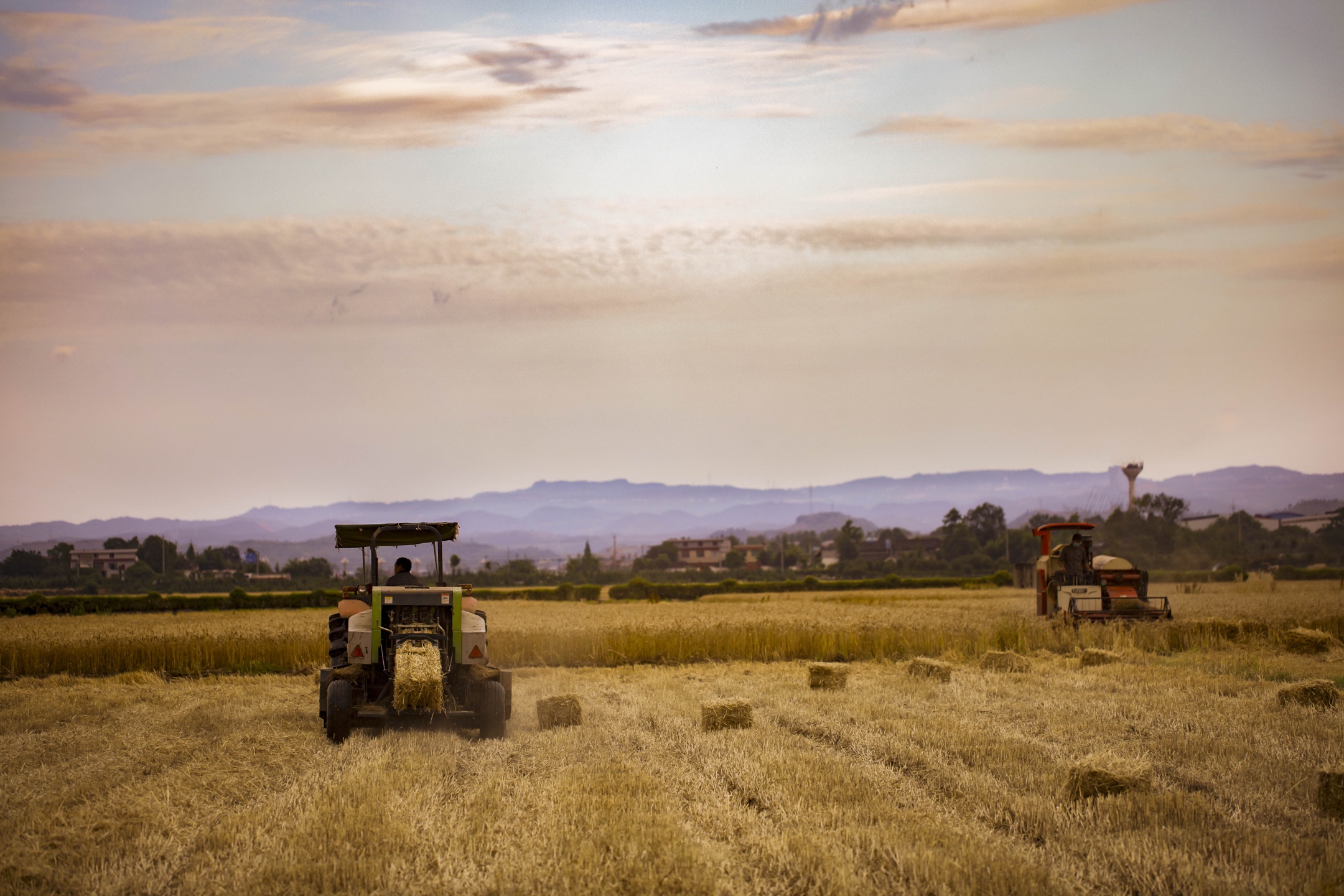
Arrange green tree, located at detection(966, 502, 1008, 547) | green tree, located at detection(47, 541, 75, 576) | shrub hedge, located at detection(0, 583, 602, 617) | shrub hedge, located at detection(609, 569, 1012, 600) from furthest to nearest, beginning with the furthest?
green tree, located at detection(966, 502, 1008, 547), green tree, located at detection(47, 541, 75, 576), shrub hedge, located at detection(609, 569, 1012, 600), shrub hedge, located at detection(0, 583, 602, 617)

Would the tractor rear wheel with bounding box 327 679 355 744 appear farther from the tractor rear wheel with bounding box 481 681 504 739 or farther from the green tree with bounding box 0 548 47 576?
the green tree with bounding box 0 548 47 576

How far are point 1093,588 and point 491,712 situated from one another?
57.3ft

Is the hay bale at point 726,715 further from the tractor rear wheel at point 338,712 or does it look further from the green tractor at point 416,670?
the tractor rear wheel at point 338,712

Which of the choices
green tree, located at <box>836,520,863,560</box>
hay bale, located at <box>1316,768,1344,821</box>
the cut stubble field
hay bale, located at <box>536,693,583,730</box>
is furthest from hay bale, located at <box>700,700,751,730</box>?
green tree, located at <box>836,520,863,560</box>

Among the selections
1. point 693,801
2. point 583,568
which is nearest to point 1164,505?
point 583,568

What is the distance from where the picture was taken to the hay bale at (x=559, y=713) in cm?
1270

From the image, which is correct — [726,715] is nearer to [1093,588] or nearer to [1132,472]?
[1093,588]

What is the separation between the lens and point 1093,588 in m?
23.9

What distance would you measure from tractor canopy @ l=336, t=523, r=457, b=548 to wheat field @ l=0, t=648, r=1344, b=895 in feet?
8.22

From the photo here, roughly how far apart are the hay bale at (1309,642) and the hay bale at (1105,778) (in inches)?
573

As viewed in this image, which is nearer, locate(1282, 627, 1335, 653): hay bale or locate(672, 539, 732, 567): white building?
locate(1282, 627, 1335, 653): hay bale

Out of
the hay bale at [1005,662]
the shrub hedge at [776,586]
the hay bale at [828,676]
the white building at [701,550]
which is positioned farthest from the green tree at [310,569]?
the hay bale at [828,676]

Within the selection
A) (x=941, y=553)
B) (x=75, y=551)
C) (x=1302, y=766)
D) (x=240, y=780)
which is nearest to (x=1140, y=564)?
(x=941, y=553)

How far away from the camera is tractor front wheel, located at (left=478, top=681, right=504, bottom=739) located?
465 inches
